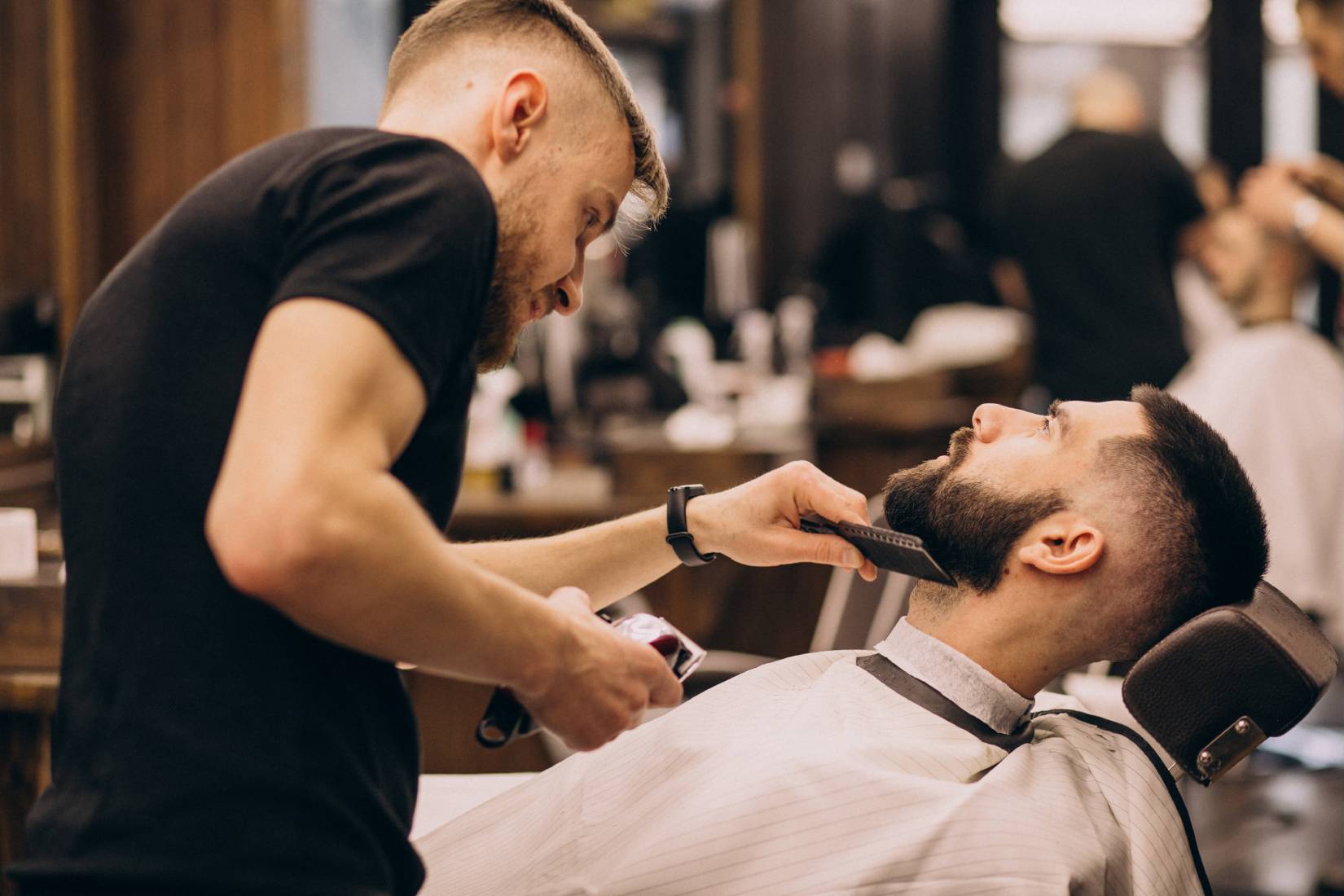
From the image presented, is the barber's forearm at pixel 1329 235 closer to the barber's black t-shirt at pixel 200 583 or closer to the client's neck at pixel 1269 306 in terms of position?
the client's neck at pixel 1269 306

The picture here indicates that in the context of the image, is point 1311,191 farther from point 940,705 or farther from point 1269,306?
point 940,705

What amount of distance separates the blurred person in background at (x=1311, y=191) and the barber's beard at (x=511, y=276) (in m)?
2.47

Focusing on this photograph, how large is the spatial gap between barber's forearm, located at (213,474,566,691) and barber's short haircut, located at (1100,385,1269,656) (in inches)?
28.7

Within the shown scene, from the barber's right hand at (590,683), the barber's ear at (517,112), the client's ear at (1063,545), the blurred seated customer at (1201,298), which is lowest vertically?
the blurred seated customer at (1201,298)

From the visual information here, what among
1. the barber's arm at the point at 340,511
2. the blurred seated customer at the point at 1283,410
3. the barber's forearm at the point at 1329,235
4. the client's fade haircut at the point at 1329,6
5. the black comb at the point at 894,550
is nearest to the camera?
the barber's arm at the point at 340,511

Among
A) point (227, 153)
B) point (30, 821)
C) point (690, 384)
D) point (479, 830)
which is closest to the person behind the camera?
point (30, 821)

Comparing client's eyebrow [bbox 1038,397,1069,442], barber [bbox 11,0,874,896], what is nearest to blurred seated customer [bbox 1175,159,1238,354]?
client's eyebrow [bbox 1038,397,1069,442]

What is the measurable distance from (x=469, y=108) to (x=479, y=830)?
2.79 ft

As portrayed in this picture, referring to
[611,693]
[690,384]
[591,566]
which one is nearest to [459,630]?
[611,693]

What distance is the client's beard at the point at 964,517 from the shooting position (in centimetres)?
148

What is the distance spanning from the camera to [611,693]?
3.51 ft

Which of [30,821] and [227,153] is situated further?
[227,153]

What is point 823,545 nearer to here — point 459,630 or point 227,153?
point 459,630

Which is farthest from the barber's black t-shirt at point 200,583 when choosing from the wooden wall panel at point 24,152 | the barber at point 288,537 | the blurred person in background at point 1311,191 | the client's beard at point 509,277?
the blurred person in background at point 1311,191
